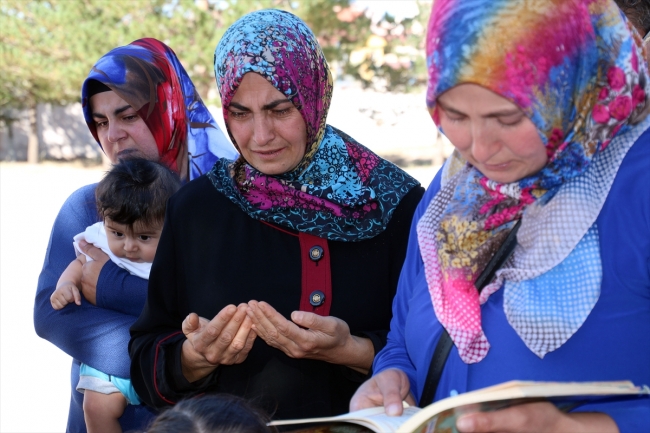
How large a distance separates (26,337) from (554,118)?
6798mm

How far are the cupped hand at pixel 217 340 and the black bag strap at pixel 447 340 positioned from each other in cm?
57

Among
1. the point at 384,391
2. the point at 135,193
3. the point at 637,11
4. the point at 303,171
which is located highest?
the point at 637,11

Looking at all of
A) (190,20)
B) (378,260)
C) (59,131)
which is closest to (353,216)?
(378,260)

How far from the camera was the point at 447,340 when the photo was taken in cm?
179

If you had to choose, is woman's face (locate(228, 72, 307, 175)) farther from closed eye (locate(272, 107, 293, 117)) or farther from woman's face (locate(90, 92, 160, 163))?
woman's face (locate(90, 92, 160, 163))

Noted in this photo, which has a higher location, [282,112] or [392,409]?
[282,112]

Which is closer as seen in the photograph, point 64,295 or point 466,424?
point 466,424

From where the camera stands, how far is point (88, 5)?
20.5 m

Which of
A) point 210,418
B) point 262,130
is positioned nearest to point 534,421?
point 210,418

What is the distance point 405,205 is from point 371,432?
107 centimetres

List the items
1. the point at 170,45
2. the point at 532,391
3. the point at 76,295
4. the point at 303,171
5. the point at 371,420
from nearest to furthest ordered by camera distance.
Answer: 1. the point at 532,391
2. the point at 371,420
3. the point at 303,171
4. the point at 76,295
5. the point at 170,45

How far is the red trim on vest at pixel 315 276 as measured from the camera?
2381 mm

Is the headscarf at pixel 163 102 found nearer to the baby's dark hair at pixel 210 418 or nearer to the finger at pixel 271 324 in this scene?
the finger at pixel 271 324

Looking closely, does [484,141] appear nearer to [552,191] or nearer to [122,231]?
[552,191]
